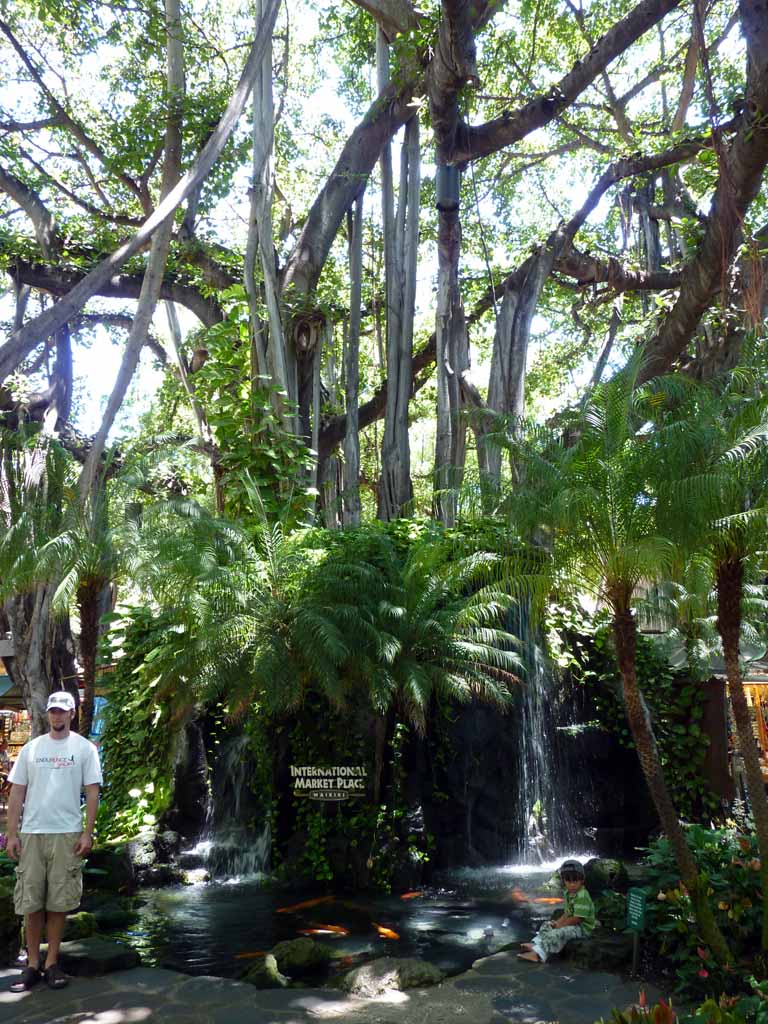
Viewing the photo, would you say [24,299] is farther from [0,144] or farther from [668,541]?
[668,541]

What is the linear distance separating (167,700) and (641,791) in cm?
553

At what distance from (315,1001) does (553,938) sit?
161 cm

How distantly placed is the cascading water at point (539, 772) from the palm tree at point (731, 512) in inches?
148

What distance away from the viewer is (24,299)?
15672mm

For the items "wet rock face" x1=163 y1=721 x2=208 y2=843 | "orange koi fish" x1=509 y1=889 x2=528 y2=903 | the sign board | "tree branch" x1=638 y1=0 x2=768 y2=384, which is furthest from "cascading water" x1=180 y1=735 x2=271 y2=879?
"tree branch" x1=638 y1=0 x2=768 y2=384

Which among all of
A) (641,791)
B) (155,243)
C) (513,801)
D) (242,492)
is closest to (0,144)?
(155,243)

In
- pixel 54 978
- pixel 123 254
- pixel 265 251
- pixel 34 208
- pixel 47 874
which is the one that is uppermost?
pixel 34 208

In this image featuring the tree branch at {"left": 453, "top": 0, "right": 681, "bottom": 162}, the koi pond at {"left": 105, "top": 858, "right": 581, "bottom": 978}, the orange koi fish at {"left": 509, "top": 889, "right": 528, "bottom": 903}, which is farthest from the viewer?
the tree branch at {"left": 453, "top": 0, "right": 681, "bottom": 162}

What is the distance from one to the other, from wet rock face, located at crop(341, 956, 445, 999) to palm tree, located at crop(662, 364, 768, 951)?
1925mm

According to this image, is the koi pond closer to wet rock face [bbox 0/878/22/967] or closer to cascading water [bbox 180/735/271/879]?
cascading water [bbox 180/735/271/879]

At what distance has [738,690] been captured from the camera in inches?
217

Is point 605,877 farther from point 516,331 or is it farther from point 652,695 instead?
point 516,331

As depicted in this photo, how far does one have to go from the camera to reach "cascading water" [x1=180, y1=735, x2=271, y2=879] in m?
8.91

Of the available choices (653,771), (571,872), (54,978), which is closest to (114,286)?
(54,978)
